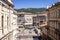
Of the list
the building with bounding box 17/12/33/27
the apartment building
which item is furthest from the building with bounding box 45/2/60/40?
the building with bounding box 17/12/33/27

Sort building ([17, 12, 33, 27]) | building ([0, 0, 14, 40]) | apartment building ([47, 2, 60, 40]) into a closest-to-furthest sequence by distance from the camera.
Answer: building ([0, 0, 14, 40]), apartment building ([47, 2, 60, 40]), building ([17, 12, 33, 27])

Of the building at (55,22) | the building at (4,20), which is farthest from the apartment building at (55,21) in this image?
the building at (4,20)

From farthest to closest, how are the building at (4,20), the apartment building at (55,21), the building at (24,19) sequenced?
1. the building at (24,19)
2. the apartment building at (55,21)
3. the building at (4,20)

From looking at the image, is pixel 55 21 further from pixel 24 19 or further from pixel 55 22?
pixel 24 19

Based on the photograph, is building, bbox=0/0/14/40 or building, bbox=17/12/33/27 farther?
building, bbox=17/12/33/27

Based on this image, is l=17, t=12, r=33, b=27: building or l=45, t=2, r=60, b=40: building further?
l=17, t=12, r=33, b=27: building

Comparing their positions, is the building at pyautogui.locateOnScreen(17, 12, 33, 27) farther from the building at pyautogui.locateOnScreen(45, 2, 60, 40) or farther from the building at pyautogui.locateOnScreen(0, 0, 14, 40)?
the building at pyautogui.locateOnScreen(0, 0, 14, 40)

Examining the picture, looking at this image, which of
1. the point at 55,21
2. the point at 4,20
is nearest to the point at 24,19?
the point at 55,21

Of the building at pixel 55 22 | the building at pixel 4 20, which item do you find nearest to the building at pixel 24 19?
the building at pixel 55 22

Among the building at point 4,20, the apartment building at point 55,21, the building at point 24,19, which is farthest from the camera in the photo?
the building at point 24,19

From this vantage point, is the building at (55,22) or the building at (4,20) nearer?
the building at (4,20)

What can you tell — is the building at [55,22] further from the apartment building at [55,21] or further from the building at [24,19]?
the building at [24,19]

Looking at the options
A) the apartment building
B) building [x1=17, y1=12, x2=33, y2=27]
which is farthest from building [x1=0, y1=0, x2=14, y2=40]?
building [x1=17, y1=12, x2=33, y2=27]

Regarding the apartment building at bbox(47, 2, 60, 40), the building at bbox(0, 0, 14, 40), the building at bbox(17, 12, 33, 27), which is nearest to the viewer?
the building at bbox(0, 0, 14, 40)
